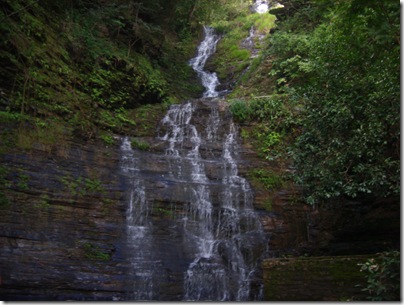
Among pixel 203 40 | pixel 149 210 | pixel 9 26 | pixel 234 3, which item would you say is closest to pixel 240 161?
pixel 149 210

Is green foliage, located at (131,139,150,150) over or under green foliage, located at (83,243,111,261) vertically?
over

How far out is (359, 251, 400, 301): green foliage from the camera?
5797 mm

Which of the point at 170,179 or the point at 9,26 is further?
the point at 170,179

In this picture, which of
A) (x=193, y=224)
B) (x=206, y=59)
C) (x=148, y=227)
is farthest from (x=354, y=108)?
(x=206, y=59)

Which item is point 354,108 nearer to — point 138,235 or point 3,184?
point 138,235

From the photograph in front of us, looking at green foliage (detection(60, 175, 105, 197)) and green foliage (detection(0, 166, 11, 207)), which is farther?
green foliage (detection(60, 175, 105, 197))

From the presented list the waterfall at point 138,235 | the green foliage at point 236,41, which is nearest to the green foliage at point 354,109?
the waterfall at point 138,235

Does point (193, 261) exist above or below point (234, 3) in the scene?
below

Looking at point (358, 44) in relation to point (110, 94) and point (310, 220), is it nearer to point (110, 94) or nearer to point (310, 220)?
point (310, 220)

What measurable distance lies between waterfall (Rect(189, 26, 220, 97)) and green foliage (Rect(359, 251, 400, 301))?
14.2 metres

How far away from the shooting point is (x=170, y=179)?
37.6 ft

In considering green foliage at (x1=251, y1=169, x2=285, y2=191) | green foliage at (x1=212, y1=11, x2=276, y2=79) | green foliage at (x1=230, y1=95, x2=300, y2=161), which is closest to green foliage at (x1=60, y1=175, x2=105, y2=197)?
green foliage at (x1=251, y1=169, x2=285, y2=191)

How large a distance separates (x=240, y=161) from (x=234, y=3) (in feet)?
66.9

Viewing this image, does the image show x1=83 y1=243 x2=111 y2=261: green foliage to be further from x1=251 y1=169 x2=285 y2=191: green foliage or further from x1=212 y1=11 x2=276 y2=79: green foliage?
x1=212 y1=11 x2=276 y2=79: green foliage
